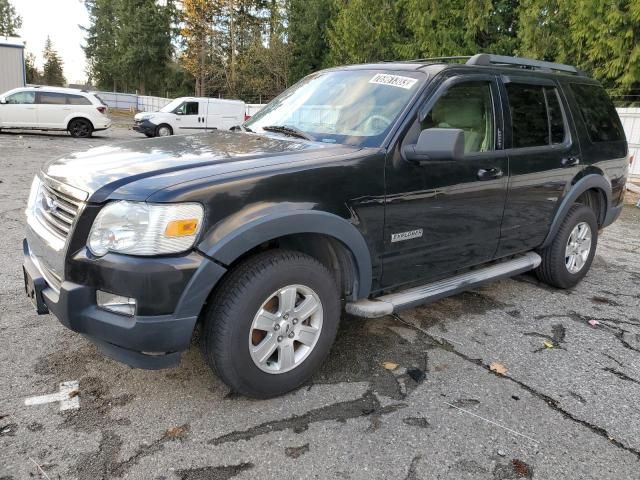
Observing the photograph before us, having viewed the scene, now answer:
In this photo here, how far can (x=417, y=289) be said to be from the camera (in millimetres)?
3408

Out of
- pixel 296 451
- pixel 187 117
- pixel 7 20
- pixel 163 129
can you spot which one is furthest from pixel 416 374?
pixel 7 20

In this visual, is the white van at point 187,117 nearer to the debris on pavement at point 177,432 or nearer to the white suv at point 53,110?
the white suv at point 53,110

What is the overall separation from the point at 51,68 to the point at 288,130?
97631 millimetres

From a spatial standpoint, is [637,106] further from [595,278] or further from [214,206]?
[214,206]

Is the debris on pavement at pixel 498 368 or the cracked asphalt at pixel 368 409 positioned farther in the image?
the debris on pavement at pixel 498 368

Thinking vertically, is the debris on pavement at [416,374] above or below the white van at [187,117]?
below

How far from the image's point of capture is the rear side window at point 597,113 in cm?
456

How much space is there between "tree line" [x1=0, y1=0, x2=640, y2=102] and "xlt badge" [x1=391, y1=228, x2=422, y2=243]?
1210 centimetres

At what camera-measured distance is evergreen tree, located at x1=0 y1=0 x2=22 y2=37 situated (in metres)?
71.1

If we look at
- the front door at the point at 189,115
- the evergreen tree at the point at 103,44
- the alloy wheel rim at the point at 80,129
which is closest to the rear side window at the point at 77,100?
the alloy wheel rim at the point at 80,129

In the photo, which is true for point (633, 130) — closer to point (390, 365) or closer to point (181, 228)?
point (390, 365)

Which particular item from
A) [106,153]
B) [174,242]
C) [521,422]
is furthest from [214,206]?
[521,422]

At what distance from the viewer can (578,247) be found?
15.6 ft

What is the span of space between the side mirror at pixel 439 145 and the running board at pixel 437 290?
878 millimetres
